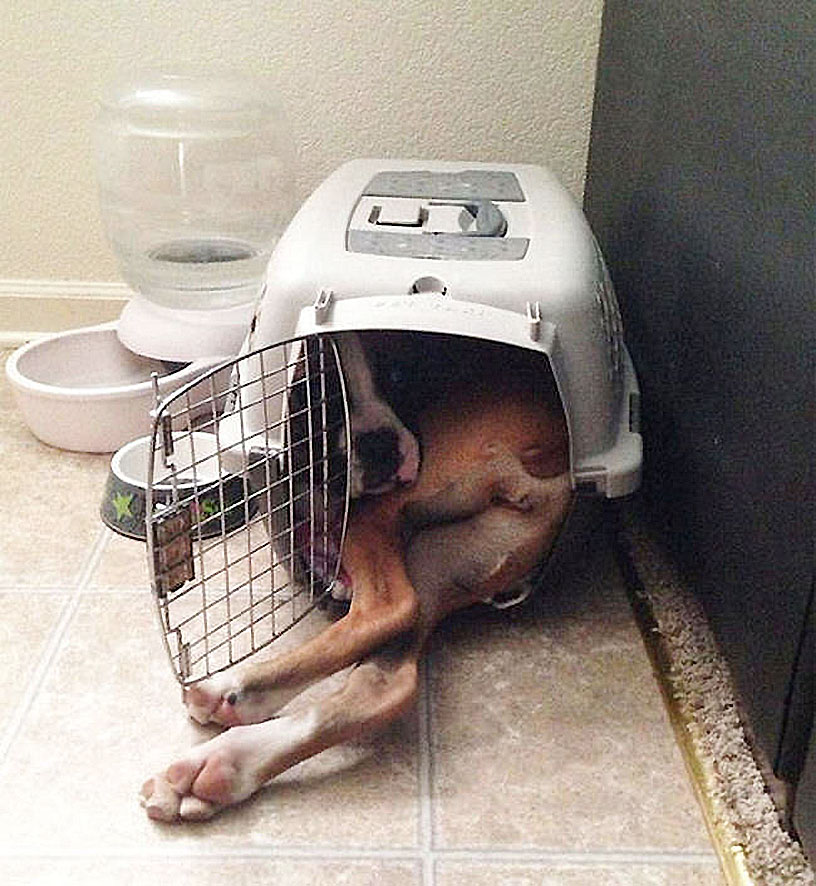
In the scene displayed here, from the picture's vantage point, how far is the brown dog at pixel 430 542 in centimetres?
93

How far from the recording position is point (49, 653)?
1.06 meters

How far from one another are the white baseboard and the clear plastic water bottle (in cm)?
14

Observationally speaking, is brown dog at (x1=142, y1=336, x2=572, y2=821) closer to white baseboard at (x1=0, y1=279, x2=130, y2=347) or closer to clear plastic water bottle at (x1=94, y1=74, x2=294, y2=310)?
clear plastic water bottle at (x1=94, y1=74, x2=294, y2=310)

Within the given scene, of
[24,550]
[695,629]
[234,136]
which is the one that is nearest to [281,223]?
[234,136]

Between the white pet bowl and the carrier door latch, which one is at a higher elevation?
the carrier door latch

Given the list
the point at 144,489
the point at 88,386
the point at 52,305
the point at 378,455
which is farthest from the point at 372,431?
the point at 52,305

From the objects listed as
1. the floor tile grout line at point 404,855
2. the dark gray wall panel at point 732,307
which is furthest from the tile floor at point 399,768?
the dark gray wall panel at point 732,307

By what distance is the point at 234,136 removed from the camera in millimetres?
1551

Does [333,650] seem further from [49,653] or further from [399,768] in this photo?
[49,653]

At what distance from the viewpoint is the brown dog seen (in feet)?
3.04

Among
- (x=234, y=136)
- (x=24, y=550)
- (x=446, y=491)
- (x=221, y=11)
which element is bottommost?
(x=24, y=550)

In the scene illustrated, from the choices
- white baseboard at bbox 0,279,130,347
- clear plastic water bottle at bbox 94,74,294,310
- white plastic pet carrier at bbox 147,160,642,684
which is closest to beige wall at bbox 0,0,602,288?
clear plastic water bottle at bbox 94,74,294,310

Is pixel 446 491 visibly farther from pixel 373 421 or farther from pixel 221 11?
pixel 221 11

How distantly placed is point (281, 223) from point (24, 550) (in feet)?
2.10
